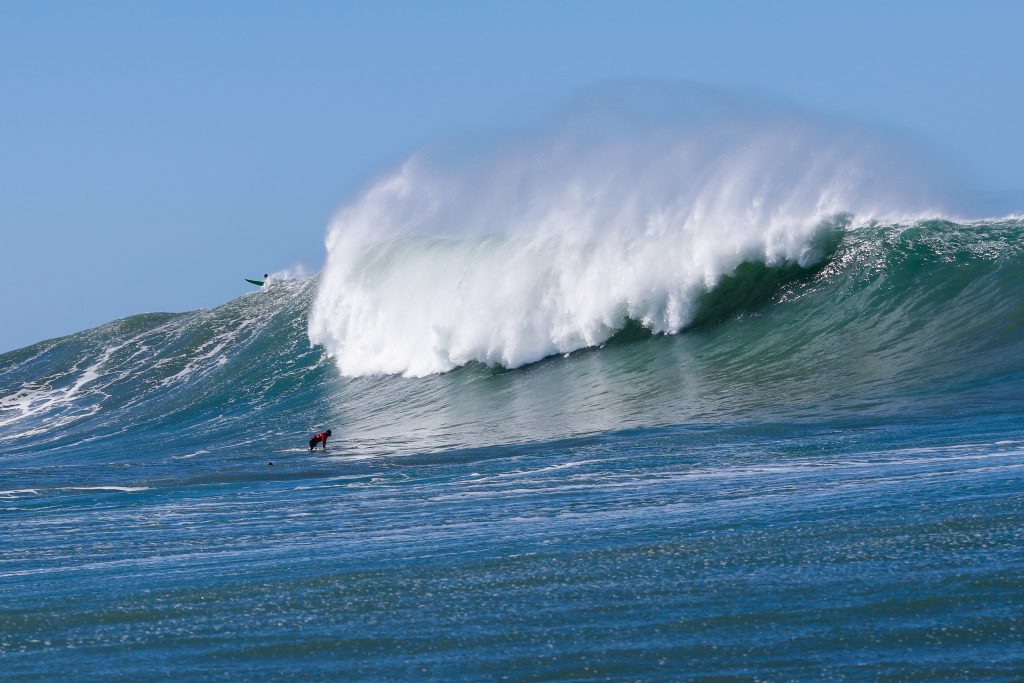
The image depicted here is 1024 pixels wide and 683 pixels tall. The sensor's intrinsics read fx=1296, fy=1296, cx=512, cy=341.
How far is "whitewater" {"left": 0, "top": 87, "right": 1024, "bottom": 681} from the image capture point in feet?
21.5

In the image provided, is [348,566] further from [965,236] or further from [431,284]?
[431,284]

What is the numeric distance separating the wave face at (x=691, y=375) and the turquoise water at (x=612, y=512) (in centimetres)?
9

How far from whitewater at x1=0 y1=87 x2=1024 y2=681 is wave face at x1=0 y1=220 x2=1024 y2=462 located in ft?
0.28

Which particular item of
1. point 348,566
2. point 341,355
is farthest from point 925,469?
point 341,355

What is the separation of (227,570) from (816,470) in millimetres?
4854

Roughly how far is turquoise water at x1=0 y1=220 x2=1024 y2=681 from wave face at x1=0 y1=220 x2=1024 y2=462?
9 centimetres

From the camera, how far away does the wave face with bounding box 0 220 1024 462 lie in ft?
52.5

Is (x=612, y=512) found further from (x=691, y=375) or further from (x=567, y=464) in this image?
(x=691, y=375)

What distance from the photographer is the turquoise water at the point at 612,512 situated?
6.39m

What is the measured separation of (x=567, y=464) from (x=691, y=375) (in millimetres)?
6528

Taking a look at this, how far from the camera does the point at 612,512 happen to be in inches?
375

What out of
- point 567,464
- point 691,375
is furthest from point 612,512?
point 691,375

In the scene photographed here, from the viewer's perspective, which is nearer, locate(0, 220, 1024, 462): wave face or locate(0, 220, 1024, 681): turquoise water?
locate(0, 220, 1024, 681): turquoise water

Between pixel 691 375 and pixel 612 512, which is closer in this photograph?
pixel 612 512
